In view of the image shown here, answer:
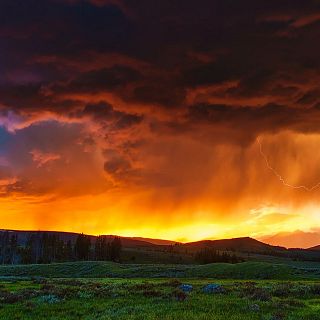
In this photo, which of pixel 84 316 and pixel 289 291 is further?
pixel 289 291

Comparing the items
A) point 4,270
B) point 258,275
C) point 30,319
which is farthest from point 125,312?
point 4,270

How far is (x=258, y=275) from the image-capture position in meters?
101

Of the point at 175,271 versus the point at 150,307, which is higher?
the point at 175,271

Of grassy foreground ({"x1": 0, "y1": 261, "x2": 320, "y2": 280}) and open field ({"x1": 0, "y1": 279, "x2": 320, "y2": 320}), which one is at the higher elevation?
grassy foreground ({"x1": 0, "y1": 261, "x2": 320, "y2": 280})

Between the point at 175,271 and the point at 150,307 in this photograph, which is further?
the point at 175,271

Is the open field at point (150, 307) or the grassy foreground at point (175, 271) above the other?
the grassy foreground at point (175, 271)

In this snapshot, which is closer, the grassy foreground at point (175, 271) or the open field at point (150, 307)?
the open field at point (150, 307)

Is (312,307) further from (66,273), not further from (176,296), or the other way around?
(66,273)

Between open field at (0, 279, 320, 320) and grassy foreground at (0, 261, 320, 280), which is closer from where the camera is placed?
open field at (0, 279, 320, 320)

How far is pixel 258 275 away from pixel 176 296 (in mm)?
72729

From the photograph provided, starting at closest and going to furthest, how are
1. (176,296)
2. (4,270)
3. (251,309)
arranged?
(251,309), (176,296), (4,270)

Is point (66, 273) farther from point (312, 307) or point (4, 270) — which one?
point (312, 307)

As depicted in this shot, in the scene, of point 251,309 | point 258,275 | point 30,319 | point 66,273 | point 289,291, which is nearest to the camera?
point 30,319

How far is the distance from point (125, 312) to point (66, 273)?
96.8 m
